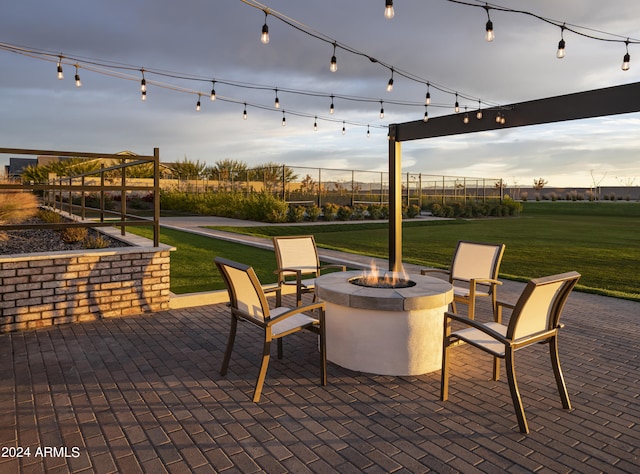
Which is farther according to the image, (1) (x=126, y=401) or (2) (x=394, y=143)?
(2) (x=394, y=143)

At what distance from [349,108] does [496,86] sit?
11.5 feet

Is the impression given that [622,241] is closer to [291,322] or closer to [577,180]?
[291,322]

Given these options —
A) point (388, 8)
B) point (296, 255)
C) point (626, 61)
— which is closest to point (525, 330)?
point (388, 8)

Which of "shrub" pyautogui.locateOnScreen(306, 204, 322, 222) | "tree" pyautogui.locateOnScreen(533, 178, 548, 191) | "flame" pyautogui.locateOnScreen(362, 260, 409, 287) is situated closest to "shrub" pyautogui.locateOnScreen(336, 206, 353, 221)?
"shrub" pyautogui.locateOnScreen(306, 204, 322, 222)

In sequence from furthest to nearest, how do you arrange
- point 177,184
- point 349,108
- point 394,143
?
1. point 177,184
2. point 349,108
3. point 394,143

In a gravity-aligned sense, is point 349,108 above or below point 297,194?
above

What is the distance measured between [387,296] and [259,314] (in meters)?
1.05

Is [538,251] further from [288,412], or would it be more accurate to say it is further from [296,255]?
[288,412]

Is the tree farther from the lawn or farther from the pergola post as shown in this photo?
the pergola post

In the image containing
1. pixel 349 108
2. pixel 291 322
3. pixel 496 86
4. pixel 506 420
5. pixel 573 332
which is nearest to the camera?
pixel 506 420

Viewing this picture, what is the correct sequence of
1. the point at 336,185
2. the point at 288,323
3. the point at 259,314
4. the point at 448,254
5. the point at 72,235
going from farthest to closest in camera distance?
the point at 336,185, the point at 448,254, the point at 72,235, the point at 288,323, the point at 259,314

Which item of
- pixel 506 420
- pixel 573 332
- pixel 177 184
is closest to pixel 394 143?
pixel 573 332

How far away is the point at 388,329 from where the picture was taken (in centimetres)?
366

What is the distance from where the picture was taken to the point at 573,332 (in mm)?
4902
